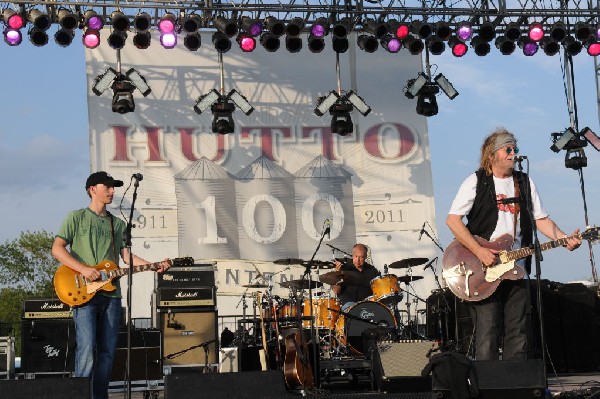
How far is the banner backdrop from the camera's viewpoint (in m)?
14.8

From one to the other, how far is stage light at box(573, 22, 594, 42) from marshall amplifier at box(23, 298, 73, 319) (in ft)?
27.4

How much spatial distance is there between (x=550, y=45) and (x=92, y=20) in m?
6.67

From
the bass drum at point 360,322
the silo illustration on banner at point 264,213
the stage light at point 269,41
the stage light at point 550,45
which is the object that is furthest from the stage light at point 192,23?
the stage light at point 550,45

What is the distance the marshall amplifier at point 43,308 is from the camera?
10492 millimetres

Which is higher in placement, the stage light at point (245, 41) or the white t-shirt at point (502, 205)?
the stage light at point (245, 41)

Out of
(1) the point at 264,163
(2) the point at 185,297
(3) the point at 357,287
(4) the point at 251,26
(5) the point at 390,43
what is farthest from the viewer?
(1) the point at 264,163

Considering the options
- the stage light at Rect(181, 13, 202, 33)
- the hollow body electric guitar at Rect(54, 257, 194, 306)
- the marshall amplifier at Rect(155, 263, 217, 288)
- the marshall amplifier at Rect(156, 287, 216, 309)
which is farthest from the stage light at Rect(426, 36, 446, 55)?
the hollow body electric guitar at Rect(54, 257, 194, 306)

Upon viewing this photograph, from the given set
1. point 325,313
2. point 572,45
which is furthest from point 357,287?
point 572,45

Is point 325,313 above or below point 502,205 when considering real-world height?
below

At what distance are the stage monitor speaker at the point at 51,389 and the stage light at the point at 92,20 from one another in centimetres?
815

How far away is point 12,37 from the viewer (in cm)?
1246

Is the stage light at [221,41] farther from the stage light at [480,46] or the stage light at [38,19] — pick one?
the stage light at [480,46]

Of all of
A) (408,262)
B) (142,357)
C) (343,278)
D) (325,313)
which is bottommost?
(142,357)

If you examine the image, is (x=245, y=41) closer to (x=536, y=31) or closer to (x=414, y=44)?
(x=414, y=44)
